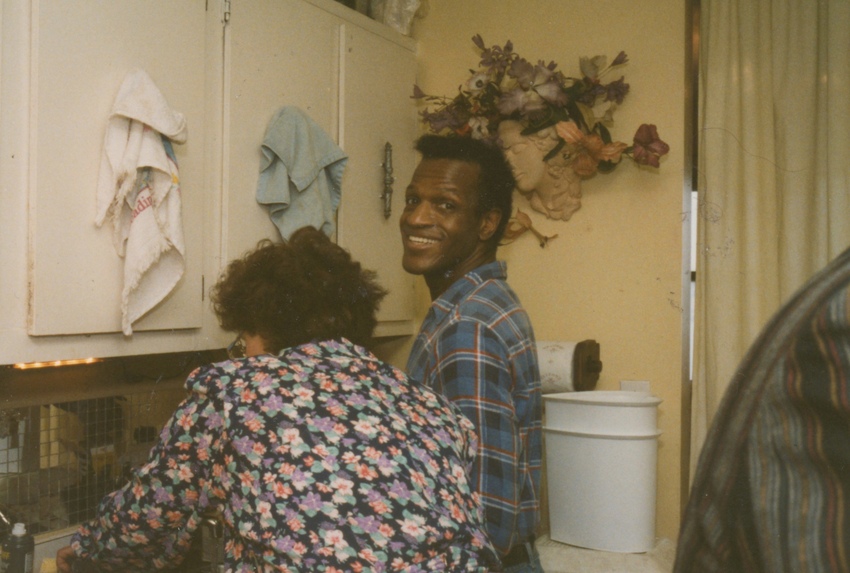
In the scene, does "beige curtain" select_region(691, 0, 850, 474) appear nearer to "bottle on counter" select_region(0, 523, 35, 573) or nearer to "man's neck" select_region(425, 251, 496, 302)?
"man's neck" select_region(425, 251, 496, 302)

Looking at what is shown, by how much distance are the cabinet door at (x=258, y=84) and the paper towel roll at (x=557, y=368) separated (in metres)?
0.80

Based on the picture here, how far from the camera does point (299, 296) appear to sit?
1304mm

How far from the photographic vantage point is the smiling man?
1.34 meters

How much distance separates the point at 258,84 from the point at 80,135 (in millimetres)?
536

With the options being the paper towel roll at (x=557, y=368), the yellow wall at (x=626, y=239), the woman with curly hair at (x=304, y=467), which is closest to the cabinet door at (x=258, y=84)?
the woman with curly hair at (x=304, y=467)

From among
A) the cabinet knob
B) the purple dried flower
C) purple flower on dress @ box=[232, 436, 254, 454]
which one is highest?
the purple dried flower

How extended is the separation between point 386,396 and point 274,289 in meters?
0.30

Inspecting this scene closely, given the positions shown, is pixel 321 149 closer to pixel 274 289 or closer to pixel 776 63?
pixel 274 289

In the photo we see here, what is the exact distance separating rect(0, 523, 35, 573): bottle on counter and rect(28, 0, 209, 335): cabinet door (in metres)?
0.41

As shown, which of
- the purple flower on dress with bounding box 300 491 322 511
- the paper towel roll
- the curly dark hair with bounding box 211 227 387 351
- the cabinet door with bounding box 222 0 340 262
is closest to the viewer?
the purple flower on dress with bounding box 300 491 322 511

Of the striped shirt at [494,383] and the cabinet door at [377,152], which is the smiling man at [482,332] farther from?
the cabinet door at [377,152]

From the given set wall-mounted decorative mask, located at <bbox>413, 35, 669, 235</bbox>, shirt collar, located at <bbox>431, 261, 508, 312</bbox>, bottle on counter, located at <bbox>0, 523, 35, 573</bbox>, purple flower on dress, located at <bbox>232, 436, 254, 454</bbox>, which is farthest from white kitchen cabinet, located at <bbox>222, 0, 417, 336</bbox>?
purple flower on dress, located at <bbox>232, 436, 254, 454</bbox>

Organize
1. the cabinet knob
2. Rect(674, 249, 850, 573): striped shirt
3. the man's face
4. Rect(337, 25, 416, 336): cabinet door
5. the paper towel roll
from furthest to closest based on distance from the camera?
the cabinet knob → Rect(337, 25, 416, 336): cabinet door → the paper towel roll → the man's face → Rect(674, 249, 850, 573): striped shirt

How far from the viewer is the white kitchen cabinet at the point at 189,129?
4.53ft
